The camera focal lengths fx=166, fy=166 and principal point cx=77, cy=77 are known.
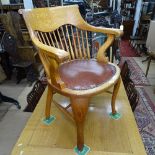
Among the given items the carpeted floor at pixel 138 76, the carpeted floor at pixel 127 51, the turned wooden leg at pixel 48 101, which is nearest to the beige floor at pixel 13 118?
the carpeted floor at pixel 138 76

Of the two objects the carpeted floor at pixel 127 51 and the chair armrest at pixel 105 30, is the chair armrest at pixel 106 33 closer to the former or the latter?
the chair armrest at pixel 105 30

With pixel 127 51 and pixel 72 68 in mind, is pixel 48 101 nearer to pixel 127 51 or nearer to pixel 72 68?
pixel 72 68

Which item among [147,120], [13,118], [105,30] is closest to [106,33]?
[105,30]

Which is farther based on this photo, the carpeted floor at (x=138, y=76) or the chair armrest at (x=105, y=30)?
the carpeted floor at (x=138, y=76)

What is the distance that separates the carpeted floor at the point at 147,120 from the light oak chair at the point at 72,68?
0.47 metres

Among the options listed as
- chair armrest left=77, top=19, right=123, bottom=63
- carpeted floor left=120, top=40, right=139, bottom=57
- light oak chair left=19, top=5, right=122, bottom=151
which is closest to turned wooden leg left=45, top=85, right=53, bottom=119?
light oak chair left=19, top=5, right=122, bottom=151

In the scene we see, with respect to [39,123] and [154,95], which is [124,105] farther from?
[154,95]

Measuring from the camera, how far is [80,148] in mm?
952

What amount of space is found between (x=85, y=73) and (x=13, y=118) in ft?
3.79

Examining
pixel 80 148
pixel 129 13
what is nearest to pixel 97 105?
pixel 80 148

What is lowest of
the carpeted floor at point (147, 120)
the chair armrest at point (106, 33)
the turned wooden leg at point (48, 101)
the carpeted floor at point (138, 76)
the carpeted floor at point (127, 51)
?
the carpeted floor at point (127, 51)

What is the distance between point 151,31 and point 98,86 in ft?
8.25

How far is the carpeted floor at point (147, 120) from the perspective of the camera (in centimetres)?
138

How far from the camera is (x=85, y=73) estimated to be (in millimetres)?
990
